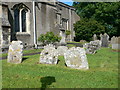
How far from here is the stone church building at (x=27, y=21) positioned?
14.8 m

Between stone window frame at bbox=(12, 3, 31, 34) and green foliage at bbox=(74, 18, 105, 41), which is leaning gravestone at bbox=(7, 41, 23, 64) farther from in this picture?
green foliage at bbox=(74, 18, 105, 41)

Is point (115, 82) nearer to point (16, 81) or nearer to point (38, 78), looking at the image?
point (38, 78)

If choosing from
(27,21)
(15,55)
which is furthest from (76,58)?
(27,21)

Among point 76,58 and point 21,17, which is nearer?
point 76,58

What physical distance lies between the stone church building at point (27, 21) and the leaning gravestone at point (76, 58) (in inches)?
357

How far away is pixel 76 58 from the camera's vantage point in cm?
700

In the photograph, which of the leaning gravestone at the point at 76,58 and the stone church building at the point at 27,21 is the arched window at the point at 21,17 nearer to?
the stone church building at the point at 27,21

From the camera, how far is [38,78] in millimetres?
5184

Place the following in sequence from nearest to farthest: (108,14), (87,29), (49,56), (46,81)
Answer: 1. (46,81)
2. (49,56)
3. (87,29)
4. (108,14)

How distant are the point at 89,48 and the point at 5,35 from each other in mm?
8752

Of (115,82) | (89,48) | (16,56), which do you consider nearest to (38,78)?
(115,82)

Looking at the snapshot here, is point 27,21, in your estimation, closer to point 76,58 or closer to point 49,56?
point 49,56

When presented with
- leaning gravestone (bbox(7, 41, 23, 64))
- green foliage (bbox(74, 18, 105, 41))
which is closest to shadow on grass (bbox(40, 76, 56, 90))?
leaning gravestone (bbox(7, 41, 23, 64))

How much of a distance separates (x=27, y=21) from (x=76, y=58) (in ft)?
45.5
